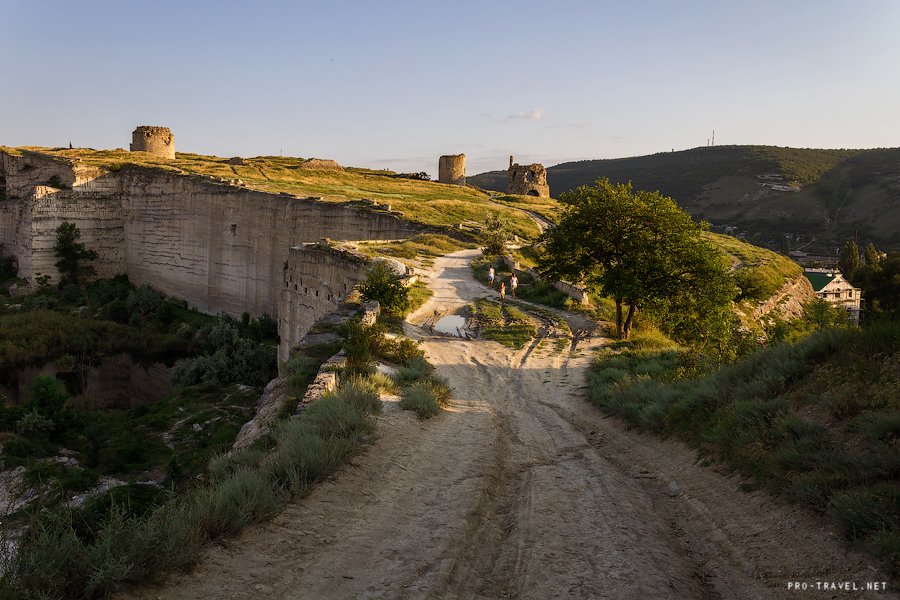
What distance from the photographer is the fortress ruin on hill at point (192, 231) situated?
25.4m

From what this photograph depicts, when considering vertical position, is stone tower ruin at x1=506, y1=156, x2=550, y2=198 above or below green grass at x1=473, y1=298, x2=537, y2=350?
above

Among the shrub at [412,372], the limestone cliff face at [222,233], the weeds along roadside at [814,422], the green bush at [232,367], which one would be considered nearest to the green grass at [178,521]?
the shrub at [412,372]

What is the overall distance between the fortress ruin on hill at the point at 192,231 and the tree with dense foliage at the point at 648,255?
8417 millimetres

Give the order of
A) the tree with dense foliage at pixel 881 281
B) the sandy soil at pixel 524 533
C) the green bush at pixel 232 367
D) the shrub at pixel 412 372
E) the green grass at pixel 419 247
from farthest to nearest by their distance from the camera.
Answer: the tree with dense foliage at pixel 881 281 < the green grass at pixel 419 247 < the green bush at pixel 232 367 < the shrub at pixel 412 372 < the sandy soil at pixel 524 533

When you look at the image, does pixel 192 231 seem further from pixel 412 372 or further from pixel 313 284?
pixel 412 372

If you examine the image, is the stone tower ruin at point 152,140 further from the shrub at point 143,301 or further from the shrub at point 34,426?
the shrub at point 34,426

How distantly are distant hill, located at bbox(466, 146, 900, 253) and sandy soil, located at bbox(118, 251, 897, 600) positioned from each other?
63.9m

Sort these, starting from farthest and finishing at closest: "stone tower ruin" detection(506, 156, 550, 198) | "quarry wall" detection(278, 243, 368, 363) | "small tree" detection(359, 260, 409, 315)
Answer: "stone tower ruin" detection(506, 156, 550, 198), "quarry wall" detection(278, 243, 368, 363), "small tree" detection(359, 260, 409, 315)

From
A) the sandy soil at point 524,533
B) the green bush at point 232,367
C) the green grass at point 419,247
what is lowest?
the green bush at point 232,367

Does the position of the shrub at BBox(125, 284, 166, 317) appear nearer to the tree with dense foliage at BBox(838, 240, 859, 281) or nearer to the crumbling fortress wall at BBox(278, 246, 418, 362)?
the crumbling fortress wall at BBox(278, 246, 418, 362)

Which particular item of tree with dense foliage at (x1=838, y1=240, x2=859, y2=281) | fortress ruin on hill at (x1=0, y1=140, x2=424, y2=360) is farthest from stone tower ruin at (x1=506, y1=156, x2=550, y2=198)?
fortress ruin on hill at (x1=0, y1=140, x2=424, y2=360)

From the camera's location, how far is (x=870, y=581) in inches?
120

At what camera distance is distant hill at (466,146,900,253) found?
6519 cm

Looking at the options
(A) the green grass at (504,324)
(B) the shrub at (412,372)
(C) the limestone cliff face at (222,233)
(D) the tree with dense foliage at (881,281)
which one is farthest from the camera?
(C) the limestone cliff face at (222,233)
